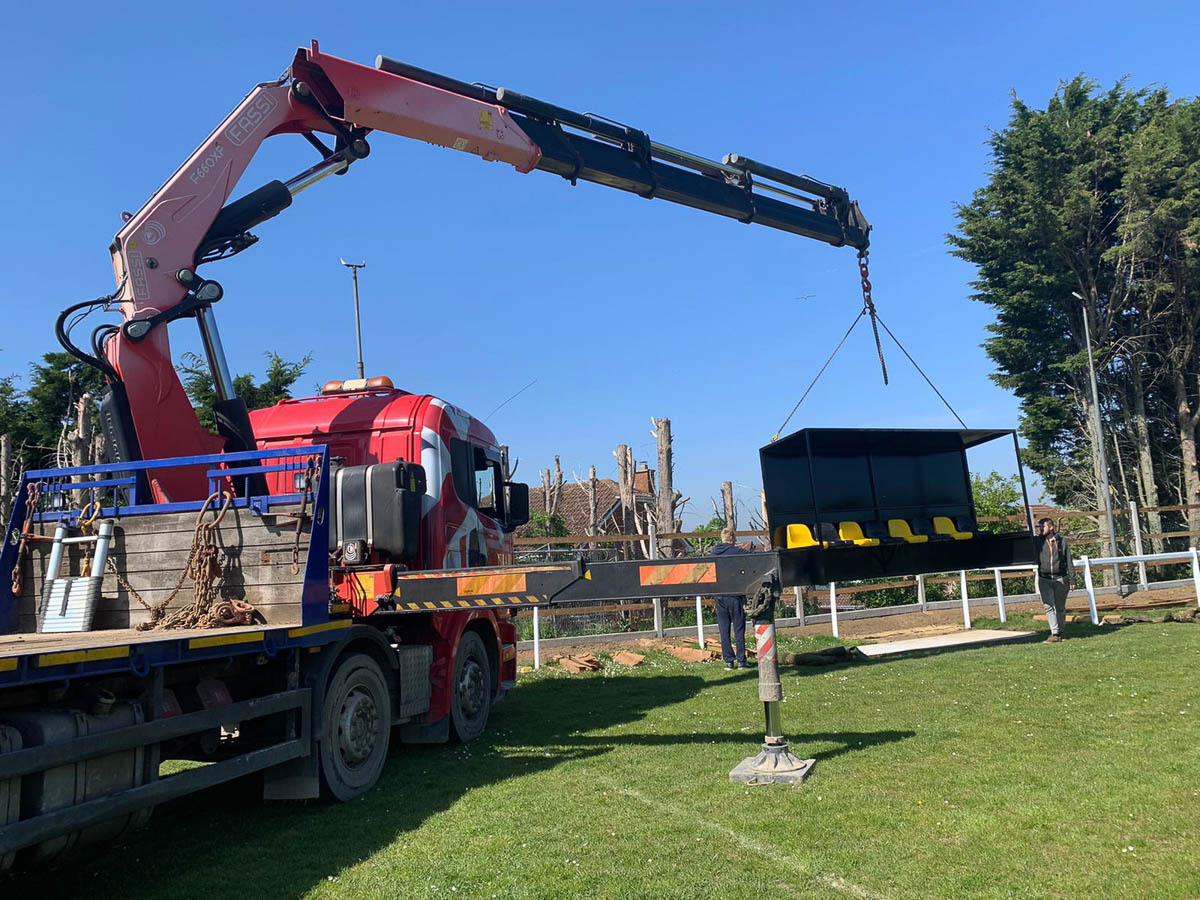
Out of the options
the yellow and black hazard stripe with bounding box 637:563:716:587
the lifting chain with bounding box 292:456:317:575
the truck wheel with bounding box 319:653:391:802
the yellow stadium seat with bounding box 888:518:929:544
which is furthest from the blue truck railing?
the yellow stadium seat with bounding box 888:518:929:544

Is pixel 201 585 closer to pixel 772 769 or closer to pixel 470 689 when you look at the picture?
pixel 470 689

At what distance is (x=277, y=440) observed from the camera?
357 inches

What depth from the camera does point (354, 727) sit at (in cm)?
669

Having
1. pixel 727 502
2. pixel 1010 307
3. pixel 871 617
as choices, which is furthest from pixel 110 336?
pixel 1010 307

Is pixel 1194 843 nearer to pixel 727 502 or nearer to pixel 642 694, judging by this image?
pixel 642 694

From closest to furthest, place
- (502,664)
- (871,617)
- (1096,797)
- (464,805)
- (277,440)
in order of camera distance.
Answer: (1096,797) → (464,805) → (277,440) → (502,664) → (871,617)

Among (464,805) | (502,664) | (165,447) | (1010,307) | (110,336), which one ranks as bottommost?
(464,805)

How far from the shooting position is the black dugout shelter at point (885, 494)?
10281 millimetres

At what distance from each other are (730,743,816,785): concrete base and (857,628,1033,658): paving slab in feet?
24.4

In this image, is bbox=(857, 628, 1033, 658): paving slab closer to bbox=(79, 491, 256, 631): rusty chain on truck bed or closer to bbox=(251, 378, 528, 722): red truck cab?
bbox=(251, 378, 528, 722): red truck cab

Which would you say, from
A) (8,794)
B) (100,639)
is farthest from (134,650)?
(100,639)

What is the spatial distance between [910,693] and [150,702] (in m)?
7.59

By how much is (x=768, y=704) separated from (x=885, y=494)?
23.0 feet

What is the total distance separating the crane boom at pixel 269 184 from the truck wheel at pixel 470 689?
283 centimetres
